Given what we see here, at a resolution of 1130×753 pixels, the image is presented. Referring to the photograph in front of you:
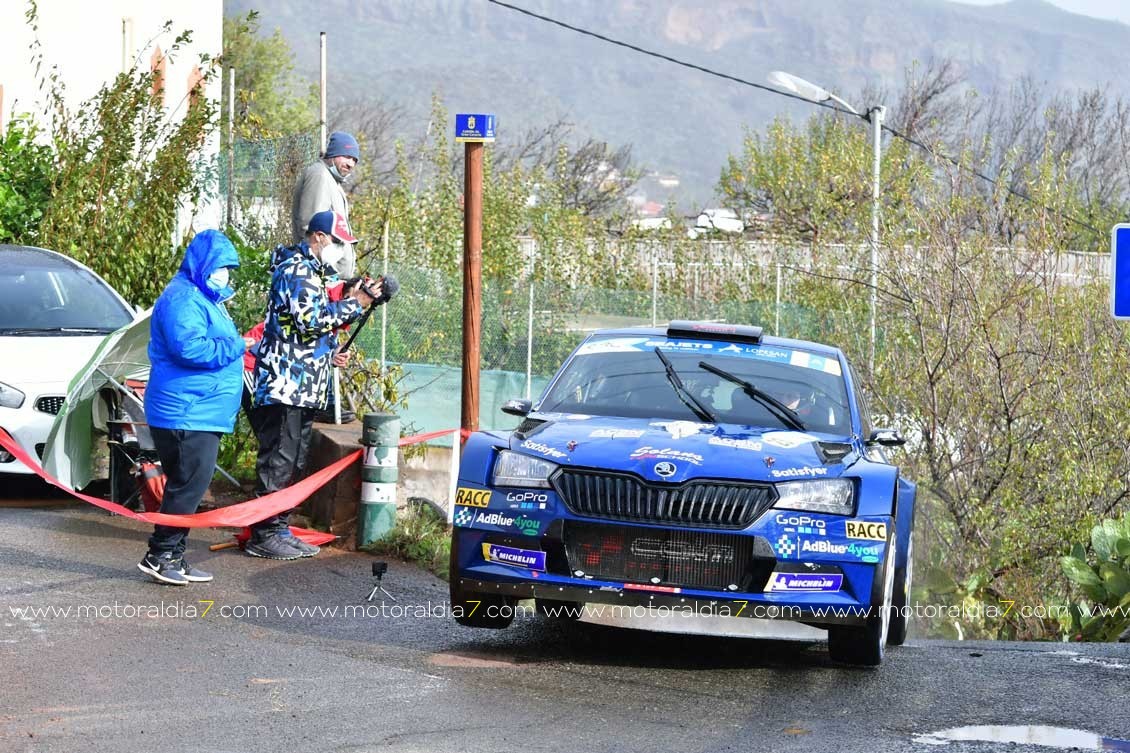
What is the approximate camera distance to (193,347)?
860 centimetres

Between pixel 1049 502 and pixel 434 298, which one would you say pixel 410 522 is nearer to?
pixel 1049 502

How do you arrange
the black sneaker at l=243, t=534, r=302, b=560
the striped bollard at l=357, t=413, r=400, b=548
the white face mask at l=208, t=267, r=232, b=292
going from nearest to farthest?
the white face mask at l=208, t=267, r=232, b=292 → the black sneaker at l=243, t=534, r=302, b=560 → the striped bollard at l=357, t=413, r=400, b=548

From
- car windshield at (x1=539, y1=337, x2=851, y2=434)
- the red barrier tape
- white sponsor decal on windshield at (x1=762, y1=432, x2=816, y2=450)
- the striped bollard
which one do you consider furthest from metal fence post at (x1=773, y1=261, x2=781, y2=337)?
white sponsor decal on windshield at (x1=762, y1=432, x2=816, y2=450)

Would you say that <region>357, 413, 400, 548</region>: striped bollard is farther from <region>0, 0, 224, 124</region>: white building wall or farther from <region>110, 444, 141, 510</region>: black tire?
<region>0, 0, 224, 124</region>: white building wall

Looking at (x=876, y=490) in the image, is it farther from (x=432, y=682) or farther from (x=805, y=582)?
(x=432, y=682)

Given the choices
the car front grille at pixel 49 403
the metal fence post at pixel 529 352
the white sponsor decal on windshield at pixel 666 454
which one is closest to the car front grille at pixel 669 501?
the white sponsor decal on windshield at pixel 666 454

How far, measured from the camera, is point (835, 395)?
8391 millimetres

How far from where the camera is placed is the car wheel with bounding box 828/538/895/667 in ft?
23.5

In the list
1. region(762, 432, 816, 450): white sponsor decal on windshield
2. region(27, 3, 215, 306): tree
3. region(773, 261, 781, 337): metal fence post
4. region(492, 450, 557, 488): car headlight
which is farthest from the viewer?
region(773, 261, 781, 337): metal fence post

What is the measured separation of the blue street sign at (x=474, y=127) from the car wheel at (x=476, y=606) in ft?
12.3

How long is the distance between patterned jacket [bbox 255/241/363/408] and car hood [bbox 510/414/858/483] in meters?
1.94

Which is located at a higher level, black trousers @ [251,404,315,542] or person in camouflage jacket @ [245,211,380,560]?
person in camouflage jacket @ [245,211,380,560]

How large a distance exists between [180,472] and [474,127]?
10.5 feet

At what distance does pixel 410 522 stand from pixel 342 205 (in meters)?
2.13
